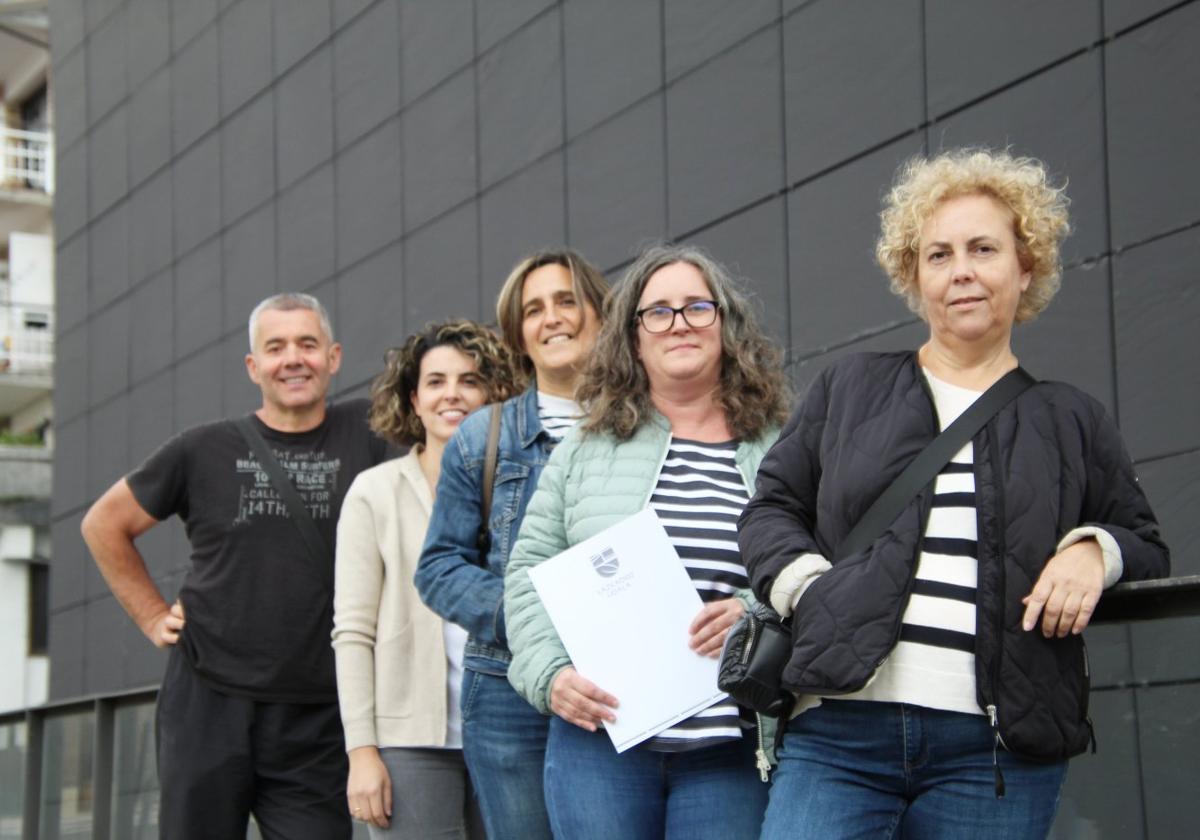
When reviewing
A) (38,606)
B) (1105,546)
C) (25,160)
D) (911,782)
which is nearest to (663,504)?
(911,782)

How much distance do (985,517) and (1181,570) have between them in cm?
371

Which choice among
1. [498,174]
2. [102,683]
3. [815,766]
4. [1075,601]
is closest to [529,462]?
[815,766]

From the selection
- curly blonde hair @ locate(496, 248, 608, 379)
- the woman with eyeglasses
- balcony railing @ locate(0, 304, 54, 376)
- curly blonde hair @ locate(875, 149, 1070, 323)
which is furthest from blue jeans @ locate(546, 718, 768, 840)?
balcony railing @ locate(0, 304, 54, 376)

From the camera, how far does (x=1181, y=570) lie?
249 inches

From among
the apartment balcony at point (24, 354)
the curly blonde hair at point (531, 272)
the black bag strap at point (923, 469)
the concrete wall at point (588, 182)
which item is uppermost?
the apartment balcony at point (24, 354)

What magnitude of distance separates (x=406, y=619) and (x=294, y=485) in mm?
842

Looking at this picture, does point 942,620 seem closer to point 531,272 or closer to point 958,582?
point 958,582

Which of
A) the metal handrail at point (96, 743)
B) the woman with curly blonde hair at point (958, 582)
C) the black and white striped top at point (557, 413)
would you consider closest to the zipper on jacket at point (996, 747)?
the woman with curly blonde hair at point (958, 582)

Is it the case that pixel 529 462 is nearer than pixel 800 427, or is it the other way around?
pixel 800 427

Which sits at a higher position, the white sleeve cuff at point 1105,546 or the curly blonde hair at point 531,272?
the curly blonde hair at point 531,272

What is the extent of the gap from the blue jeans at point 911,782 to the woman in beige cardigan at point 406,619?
1.81 m

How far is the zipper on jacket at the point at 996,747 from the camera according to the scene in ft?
9.41

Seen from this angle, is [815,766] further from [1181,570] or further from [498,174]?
[498,174]

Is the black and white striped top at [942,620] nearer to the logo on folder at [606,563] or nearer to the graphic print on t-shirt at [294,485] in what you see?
the logo on folder at [606,563]
